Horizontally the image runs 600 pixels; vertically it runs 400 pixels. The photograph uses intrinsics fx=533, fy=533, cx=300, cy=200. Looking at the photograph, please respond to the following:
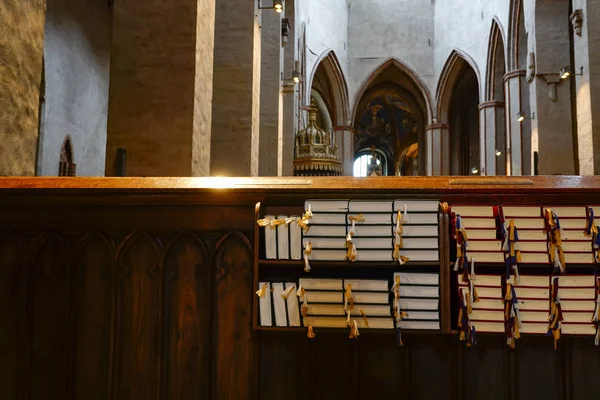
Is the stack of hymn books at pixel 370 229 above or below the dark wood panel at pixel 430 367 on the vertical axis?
above

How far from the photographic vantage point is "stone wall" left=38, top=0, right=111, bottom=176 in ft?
28.6

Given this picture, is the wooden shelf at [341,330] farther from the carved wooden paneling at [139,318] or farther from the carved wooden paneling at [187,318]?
the carved wooden paneling at [139,318]

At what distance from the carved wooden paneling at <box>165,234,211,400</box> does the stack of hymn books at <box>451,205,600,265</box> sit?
1.30 m

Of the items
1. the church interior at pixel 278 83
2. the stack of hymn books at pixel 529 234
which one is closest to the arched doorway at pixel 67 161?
the church interior at pixel 278 83

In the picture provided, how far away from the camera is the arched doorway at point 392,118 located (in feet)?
72.3

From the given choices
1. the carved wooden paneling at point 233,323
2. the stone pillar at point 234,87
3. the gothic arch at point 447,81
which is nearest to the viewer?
the carved wooden paneling at point 233,323

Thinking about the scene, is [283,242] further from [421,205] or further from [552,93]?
[552,93]

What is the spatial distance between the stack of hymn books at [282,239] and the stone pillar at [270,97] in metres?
7.71

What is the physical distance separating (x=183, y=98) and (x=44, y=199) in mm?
2630

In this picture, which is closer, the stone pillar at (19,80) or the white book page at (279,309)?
the white book page at (279,309)

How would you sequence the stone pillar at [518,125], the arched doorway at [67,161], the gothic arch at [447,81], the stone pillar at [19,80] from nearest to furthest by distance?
the stone pillar at [19,80] → the arched doorway at [67,161] → the stone pillar at [518,125] → the gothic arch at [447,81]

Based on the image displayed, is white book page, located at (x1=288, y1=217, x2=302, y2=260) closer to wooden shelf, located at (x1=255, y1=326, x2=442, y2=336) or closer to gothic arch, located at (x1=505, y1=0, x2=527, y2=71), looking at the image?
wooden shelf, located at (x1=255, y1=326, x2=442, y2=336)

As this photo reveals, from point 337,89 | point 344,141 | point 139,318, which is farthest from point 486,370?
point 337,89

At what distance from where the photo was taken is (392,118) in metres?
27.7
